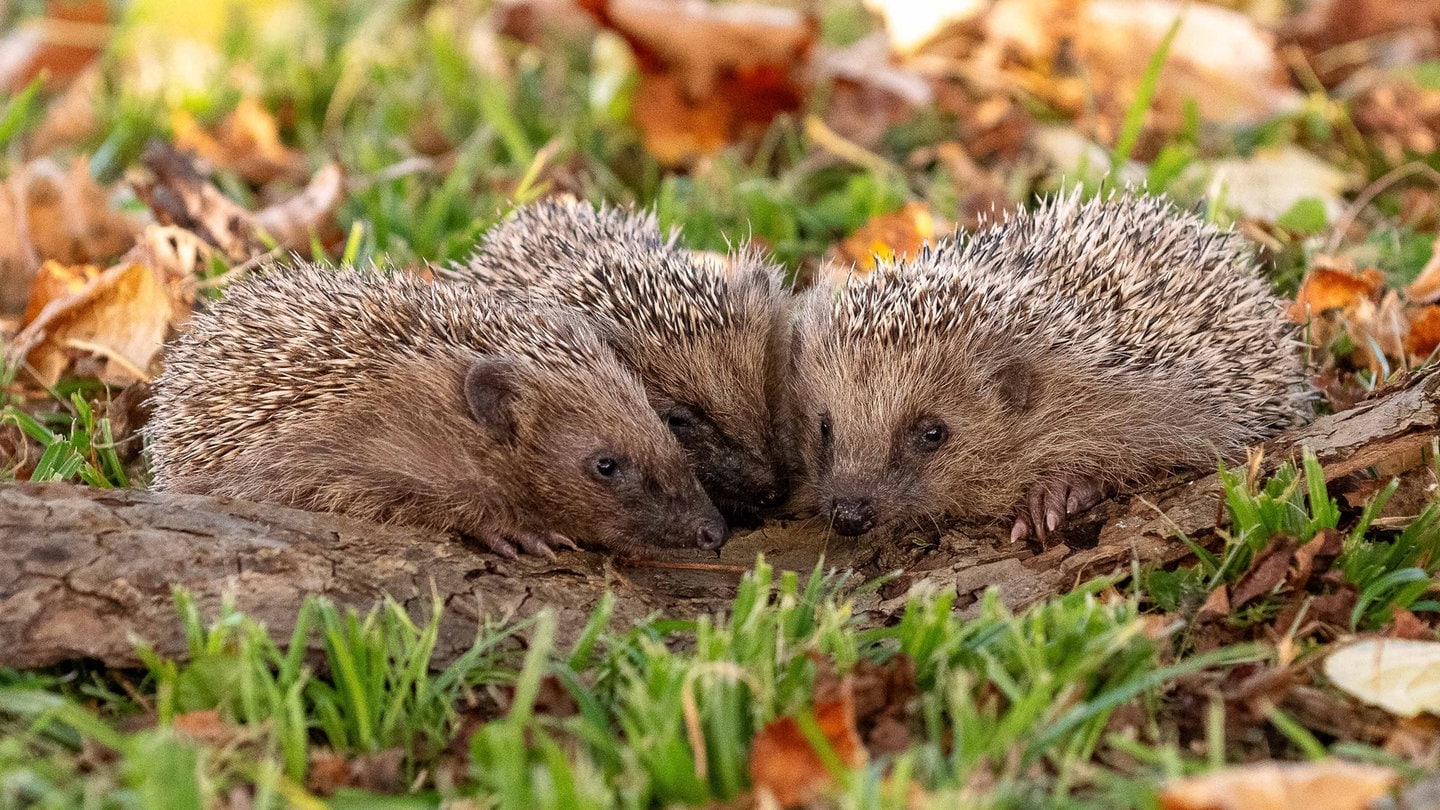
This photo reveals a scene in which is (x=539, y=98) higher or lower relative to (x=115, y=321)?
higher

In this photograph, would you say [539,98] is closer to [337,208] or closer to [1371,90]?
[337,208]

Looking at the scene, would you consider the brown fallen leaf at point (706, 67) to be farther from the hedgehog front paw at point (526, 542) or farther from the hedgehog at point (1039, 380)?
the hedgehog front paw at point (526, 542)

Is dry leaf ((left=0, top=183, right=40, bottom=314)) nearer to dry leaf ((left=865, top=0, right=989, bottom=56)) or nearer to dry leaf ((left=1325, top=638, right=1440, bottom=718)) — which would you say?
dry leaf ((left=865, top=0, right=989, bottom=56))

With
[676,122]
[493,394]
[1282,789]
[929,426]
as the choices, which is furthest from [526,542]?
[676,122]

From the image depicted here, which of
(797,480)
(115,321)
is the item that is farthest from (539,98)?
(797,480)

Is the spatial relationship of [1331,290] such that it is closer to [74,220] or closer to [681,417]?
[681,417]

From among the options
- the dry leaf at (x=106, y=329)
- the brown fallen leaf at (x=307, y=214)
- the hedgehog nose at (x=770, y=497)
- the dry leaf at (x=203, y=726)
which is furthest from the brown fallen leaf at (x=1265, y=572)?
the brown fallen leaf at (x=307, y=214)
